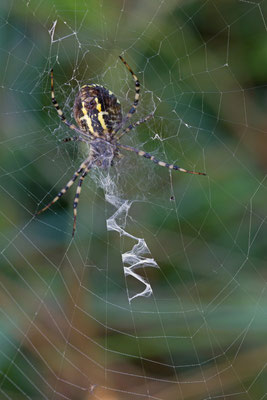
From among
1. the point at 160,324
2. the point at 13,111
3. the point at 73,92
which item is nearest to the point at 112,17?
the point at 73,92

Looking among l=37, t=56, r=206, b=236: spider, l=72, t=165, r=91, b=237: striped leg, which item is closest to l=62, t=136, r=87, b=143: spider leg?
l=37, t=56, r=206, b=236: spider

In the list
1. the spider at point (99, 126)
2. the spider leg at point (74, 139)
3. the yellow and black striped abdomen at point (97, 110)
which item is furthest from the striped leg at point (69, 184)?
→ the yellow and black striped abdomen at point (97, 110)

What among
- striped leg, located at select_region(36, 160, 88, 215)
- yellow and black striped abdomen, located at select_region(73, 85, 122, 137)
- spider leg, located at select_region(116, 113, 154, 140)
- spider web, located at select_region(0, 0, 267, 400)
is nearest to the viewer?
spider web, located at select_region(0, 0, 267, 400)

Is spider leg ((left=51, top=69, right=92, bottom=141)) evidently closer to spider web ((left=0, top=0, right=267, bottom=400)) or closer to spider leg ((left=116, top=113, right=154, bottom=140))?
spider web ((left=0, top=0, right=267, bottom=400))

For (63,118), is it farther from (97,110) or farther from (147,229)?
(147,229)

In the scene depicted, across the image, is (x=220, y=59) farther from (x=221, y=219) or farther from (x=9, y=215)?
(x=9, y=215)
